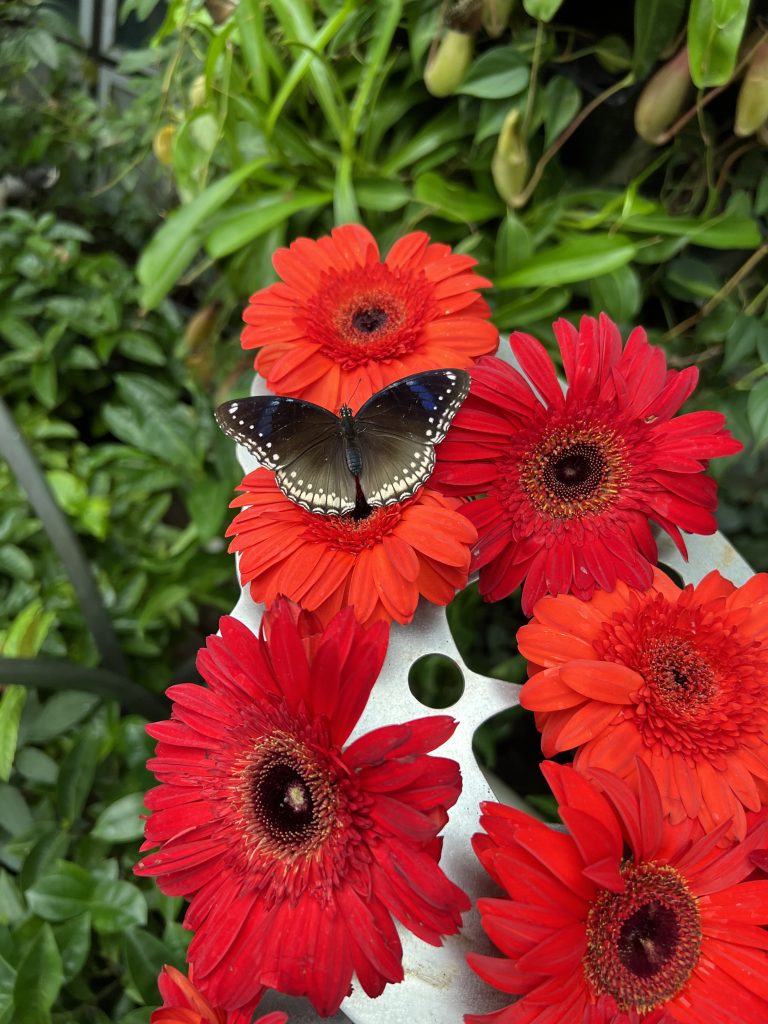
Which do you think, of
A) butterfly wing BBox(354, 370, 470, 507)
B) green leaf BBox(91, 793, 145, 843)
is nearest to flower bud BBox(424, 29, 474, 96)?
butterfly wing BBox(354, 370, 470, 507)

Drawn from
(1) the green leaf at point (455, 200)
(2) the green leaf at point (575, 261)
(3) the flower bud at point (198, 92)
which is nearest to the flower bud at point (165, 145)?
(3) the flower bud at point (198, 92)

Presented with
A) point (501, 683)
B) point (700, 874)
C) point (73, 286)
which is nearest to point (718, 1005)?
point (700, 874)

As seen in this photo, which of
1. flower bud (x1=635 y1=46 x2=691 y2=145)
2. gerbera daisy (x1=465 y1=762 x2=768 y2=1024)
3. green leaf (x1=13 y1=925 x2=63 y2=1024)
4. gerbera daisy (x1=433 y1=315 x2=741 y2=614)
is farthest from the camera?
flower bud (x1=635 y1=46 x2=691 y2=145)

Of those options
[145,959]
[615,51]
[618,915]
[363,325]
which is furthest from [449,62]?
[145,959]

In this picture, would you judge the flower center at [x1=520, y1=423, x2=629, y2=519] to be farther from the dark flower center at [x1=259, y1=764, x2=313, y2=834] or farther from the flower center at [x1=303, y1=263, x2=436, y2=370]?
the dark flower center at [x1=259, y1=764, x2=313, y2=834]

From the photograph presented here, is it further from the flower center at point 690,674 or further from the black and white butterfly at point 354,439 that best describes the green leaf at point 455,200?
the flower center at point 690,674

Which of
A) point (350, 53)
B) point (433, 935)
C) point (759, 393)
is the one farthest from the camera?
point (350, 53)

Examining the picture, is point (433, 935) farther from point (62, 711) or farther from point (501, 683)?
point (62, 711)
